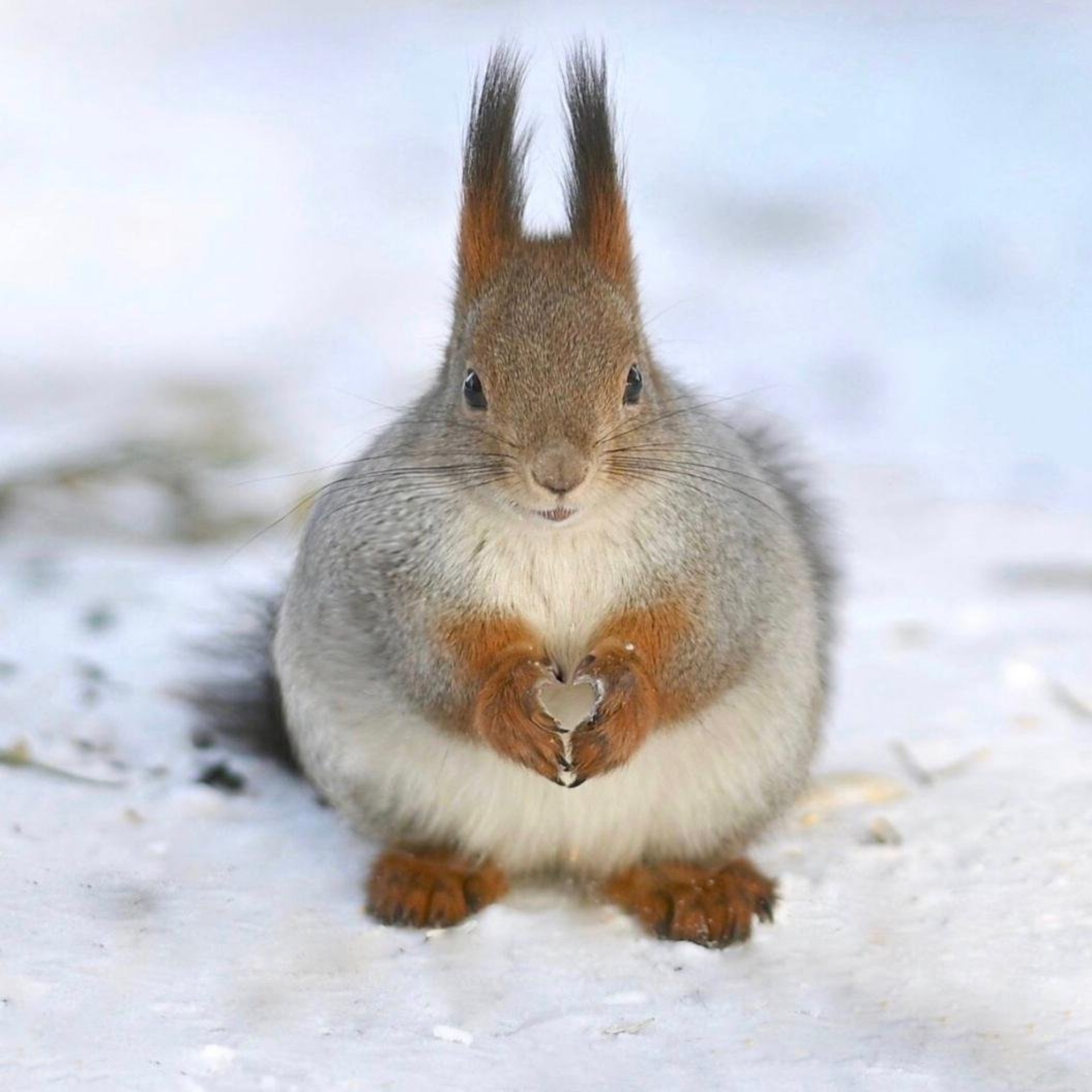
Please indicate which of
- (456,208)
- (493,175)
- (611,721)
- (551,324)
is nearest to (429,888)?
(611,721)

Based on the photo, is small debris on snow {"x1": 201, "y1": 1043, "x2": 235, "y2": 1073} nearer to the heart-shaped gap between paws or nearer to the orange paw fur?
the orange paw fur

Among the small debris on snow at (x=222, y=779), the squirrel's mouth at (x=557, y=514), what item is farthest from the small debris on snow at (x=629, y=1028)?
the small debris on snow at (x=222, y=779)

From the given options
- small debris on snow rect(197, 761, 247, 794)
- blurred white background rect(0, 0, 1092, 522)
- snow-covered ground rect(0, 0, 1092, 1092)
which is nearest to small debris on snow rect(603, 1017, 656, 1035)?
snow-covered ground rect(0, 0, 1092, 1092)

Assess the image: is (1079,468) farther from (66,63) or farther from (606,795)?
(66,63)

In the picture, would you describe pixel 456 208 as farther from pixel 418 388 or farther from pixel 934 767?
pixel 934 767

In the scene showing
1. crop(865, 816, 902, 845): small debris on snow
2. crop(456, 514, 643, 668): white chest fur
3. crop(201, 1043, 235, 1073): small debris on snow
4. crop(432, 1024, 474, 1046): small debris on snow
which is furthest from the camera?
crop(865, 816, 902, 845): small debris on snow

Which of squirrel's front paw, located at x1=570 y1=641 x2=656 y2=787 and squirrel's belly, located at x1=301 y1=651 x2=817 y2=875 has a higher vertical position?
squirrel's front paw, located at x1=570 y1=641 x2=656 y2=787
